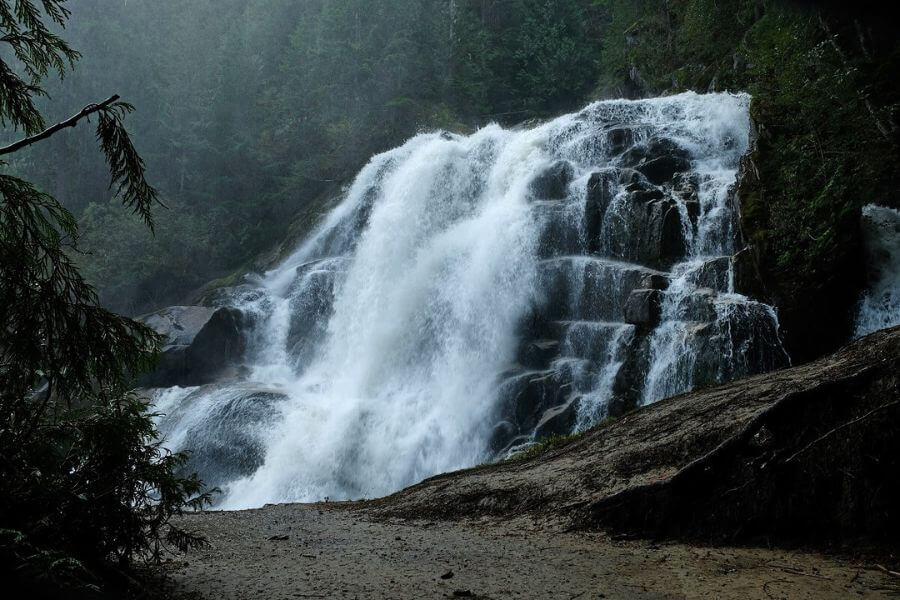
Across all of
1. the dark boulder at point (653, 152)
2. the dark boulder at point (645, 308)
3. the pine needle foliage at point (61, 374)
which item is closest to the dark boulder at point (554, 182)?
the dark boulder at point (653, 152)

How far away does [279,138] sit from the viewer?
36.3m

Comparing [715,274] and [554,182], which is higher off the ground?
[554,182]

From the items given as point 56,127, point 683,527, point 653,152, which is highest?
point 653,152

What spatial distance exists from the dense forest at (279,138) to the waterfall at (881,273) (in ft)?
1.00

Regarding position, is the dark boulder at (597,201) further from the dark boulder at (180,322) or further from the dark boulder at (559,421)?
the dark boulder at (180,322)

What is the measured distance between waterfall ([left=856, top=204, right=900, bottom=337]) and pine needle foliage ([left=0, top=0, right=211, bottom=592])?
1262cm

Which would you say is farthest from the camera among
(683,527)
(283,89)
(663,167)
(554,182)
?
(283,89)

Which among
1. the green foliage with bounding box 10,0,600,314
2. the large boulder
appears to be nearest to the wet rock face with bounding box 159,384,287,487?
the large boulder

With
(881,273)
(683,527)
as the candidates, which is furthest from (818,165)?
(683,527)

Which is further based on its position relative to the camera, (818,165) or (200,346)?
(200,346)

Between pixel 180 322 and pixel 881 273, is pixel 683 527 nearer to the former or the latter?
pixel 881 273

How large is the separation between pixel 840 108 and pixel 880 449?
10.5m

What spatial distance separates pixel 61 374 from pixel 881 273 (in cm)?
1389

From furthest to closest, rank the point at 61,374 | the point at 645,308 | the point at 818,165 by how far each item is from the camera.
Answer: the point at 645,308, the point at 818,165, the point at 61,374
